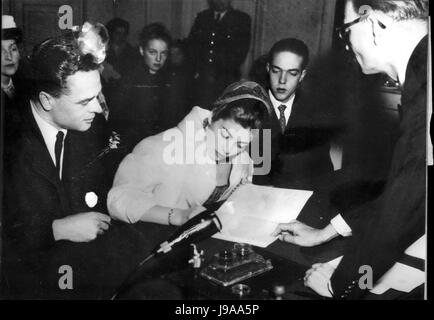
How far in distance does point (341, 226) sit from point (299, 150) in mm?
494

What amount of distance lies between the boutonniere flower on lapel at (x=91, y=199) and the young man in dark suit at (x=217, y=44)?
0.81 meters

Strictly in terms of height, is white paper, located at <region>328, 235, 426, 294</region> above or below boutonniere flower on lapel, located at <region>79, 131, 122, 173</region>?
below

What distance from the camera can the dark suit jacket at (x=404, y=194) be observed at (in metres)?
3.61

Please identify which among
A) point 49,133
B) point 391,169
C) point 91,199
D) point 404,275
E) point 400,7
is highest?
point 400,7

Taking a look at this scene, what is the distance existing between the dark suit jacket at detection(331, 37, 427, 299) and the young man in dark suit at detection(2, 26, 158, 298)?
1309 millimetres

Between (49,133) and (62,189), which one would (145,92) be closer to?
(49,133)

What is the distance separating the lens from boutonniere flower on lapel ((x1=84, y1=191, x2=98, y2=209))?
3.59 meters

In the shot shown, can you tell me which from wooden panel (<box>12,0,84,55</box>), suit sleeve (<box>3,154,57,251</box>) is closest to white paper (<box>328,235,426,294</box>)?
suit sleeve (<box>3,154,57,251</box>)

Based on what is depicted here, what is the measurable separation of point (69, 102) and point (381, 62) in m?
1.77

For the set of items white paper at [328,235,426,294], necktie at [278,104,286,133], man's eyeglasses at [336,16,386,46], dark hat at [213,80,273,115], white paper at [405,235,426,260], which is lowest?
white paper at [328,235,426,294]

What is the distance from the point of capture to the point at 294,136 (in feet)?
11.8

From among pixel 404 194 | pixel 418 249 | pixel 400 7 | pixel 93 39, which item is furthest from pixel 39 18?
pixel 418 249

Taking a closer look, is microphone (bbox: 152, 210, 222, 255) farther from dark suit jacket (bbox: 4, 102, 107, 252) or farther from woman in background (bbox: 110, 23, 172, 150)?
woman in background (bbox: 110, 23, 172, 150)
